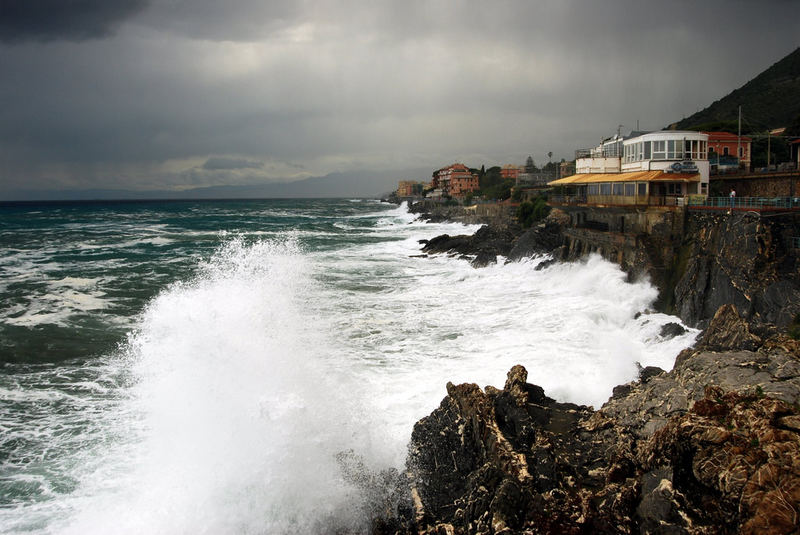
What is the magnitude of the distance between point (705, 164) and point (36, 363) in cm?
2563

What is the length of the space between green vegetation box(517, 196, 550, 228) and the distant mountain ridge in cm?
2406

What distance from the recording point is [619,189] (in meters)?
24.6

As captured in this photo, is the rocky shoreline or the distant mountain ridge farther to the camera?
the distant mountain ridge

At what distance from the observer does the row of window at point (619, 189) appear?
888 inches

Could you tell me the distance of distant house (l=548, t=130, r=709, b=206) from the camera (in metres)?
21.7

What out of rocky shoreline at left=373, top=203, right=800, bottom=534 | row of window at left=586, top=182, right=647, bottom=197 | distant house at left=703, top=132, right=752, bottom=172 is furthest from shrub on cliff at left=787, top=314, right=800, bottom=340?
distant house at left=703, top=132, right=752, bottom=172

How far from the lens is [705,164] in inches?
865

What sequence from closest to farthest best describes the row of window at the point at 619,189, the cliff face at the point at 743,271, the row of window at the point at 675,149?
the cliff face at the point at 743,271
the row of window at the point at 619,189
the row of window at the point at 675,149

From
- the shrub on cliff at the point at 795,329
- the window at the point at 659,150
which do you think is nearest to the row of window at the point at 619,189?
the window at the point at 659,150

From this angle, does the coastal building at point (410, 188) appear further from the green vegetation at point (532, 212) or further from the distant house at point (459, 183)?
the green vegetation at point (532, 212)

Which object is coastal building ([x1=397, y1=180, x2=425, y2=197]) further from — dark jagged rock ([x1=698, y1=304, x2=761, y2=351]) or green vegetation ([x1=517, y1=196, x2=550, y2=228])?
dark jagged rock ([x1=698, y1=304, x2=761, y2=351])

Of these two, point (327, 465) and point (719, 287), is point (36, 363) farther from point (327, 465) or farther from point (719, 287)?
point (719, 287)

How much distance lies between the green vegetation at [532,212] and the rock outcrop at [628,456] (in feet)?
99.9

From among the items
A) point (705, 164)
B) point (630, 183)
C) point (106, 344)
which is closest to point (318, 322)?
point (106, 344)
